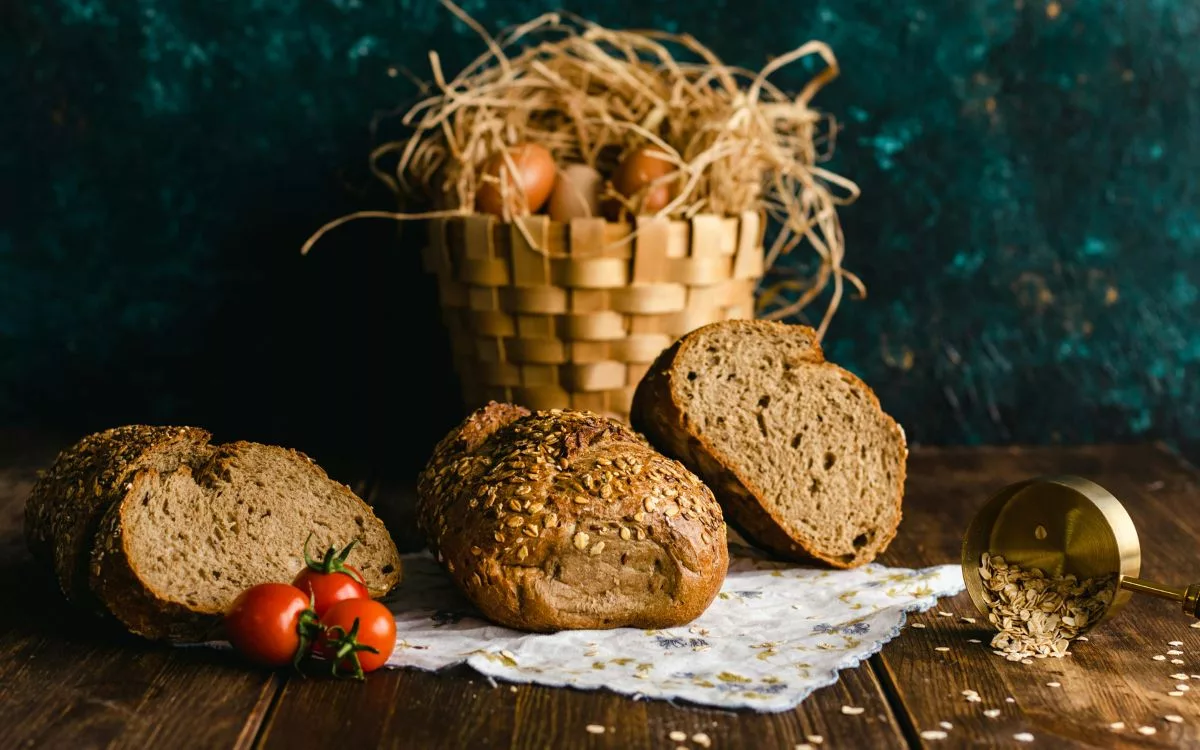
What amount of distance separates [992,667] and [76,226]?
8.17 ft

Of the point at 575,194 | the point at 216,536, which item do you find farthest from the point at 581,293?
the point at 216,536


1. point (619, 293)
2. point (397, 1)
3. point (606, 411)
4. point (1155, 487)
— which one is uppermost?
point (397, 1)

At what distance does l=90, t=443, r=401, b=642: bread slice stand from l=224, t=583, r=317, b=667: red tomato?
113 mm

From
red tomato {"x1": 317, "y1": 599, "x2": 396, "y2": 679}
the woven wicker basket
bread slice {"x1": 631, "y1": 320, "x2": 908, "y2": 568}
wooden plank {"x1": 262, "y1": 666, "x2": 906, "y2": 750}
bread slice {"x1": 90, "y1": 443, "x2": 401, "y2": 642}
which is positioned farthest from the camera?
the woven wicker basket

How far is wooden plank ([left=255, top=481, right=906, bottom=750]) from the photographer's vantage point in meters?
1.44

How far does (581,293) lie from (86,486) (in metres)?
1.06

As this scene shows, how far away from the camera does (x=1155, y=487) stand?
9.04ft

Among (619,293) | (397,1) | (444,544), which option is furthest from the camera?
(397,1)

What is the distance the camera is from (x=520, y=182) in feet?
8.11

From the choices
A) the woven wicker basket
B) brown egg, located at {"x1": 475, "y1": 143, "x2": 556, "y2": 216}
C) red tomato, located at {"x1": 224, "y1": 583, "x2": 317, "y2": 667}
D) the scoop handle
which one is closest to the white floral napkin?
red tomato, located at {"x1": 224, "y1": 583, "x2": 317, "y2": 667}

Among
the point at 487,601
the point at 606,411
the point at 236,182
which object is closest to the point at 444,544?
the point at 487,601

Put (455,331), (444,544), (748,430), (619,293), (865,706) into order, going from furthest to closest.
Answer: (455,331) → (619,293) → (748,430) → (444,544) → (865,706)

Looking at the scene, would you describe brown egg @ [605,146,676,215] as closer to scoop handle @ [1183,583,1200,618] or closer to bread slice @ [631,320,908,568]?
bread slice @ [631,320,908,568]

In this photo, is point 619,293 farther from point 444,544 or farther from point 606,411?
point 444,544
